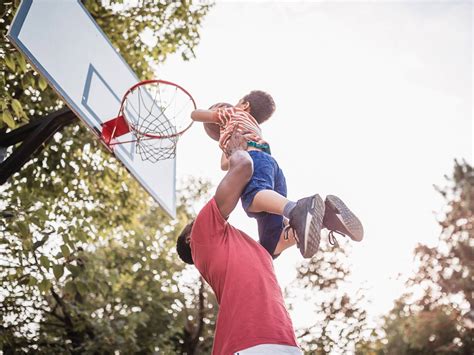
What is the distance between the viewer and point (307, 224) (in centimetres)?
264

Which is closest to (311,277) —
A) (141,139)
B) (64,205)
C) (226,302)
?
(64,205)

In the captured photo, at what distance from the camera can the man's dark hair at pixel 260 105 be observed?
3922 millimetres

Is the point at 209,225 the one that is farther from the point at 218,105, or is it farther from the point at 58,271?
the point at 58,271

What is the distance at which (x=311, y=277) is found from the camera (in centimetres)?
1202

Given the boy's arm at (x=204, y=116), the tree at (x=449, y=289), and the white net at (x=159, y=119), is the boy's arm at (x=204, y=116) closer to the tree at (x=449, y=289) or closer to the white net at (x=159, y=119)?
the white net at (x=159, y=119)

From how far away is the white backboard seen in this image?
12.5 ft

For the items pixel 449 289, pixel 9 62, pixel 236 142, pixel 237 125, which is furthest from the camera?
pixel 449 289

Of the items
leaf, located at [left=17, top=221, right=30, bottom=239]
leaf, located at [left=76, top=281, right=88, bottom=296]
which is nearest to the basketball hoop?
leaf, located at [left=17, top=221, right=30, bottom=239]

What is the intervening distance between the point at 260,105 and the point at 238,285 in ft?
6.38

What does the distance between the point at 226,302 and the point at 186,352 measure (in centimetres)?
1093

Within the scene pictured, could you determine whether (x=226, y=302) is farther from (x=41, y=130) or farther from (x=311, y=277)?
(x=311, y=277)

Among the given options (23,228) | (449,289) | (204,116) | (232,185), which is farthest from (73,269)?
(449,289)

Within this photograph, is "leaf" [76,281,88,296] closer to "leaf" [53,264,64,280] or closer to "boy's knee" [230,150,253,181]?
"leaf" [53,264,64,280]

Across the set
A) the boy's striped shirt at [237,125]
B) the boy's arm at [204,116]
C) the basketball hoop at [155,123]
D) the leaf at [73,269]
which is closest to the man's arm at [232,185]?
the boy's striped shirt at [237,125]
